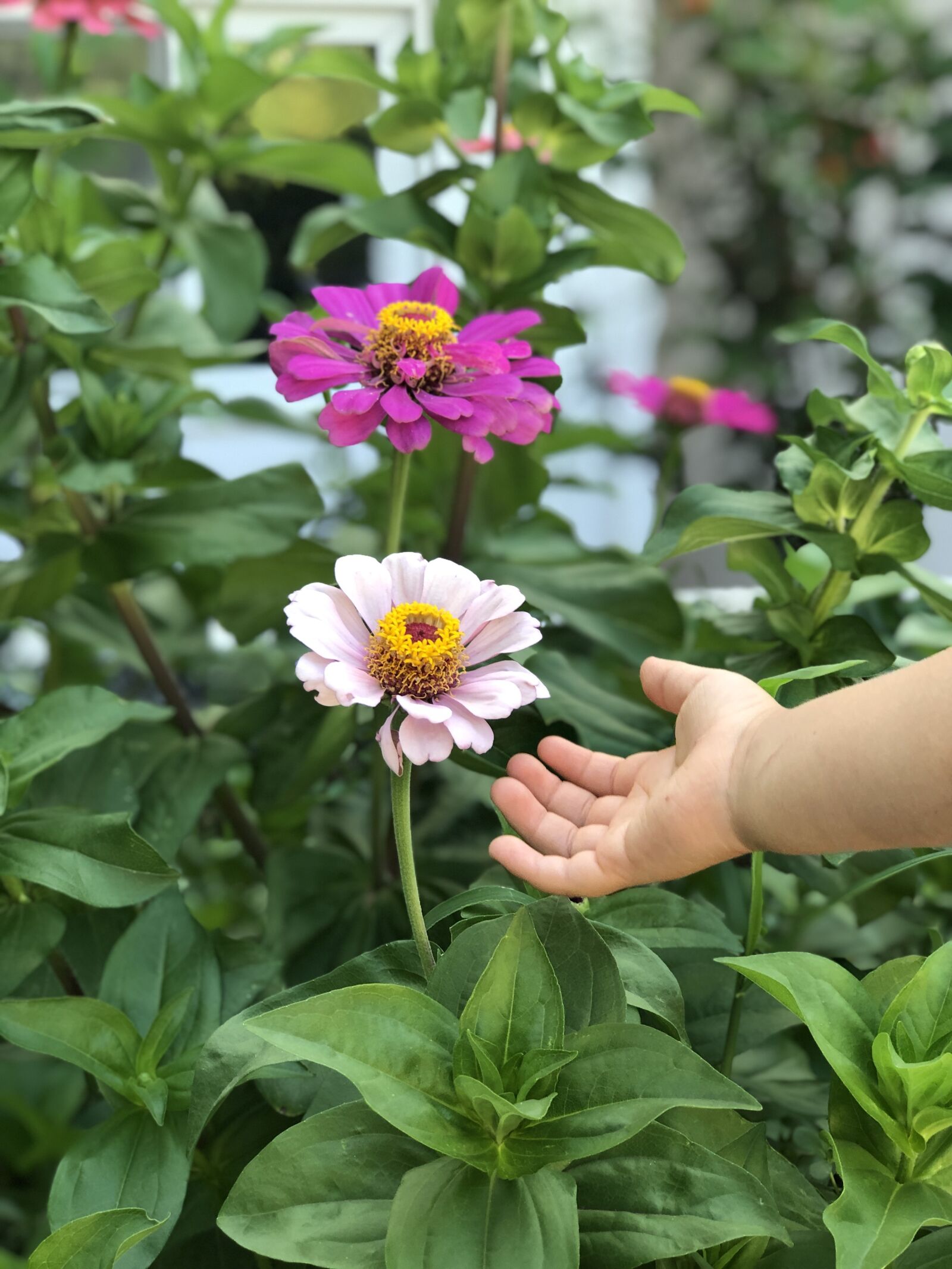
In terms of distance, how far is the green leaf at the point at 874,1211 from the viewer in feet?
1.04

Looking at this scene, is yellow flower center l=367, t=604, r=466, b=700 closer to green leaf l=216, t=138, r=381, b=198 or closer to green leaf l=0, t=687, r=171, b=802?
green leaf l=0, t=687, r=171, b=802

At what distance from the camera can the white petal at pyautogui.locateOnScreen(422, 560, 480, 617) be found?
0.40 m

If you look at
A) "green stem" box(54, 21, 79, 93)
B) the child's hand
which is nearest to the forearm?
the child's hand

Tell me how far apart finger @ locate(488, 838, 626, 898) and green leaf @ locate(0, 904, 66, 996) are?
20 cm

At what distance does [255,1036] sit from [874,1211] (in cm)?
20

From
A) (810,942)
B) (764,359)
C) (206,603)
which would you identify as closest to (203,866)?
(206,603)

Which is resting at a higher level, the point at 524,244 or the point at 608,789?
the point at 524,244

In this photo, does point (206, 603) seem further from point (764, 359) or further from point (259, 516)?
point (764, 359)

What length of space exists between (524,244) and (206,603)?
0.36 metres

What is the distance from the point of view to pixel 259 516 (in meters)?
0.62

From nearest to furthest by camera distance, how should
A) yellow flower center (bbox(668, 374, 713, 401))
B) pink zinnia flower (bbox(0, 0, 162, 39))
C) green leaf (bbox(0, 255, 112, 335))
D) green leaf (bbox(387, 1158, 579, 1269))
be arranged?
1. green leaf (bbox(387, 1158, 579, 1269))
2. green leaf (bbox(0, 255, 112, 335))
3. pink zinnia flower (bbox(0, 0, 162, 39))
4. yellow flower center (bbox(668, 374, 713, 401))

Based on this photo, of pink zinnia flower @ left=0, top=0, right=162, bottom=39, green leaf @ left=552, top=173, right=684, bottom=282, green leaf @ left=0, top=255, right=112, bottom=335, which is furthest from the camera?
pink zinnia flower @ left=0, top=0, right=162, bottom=39

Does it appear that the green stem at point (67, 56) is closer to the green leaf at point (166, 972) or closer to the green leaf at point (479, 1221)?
the green leaf at point (166, 972)

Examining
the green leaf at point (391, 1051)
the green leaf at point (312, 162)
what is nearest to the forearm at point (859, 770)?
the green leaf at point (391, 1051)
